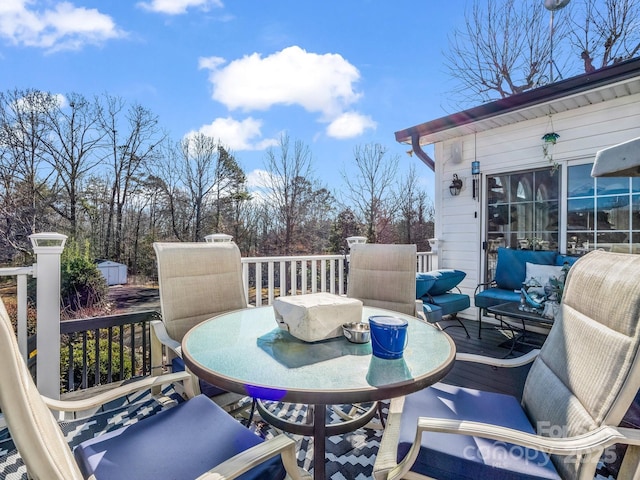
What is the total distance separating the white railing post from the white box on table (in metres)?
1.91

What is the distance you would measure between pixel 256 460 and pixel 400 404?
0.81 m

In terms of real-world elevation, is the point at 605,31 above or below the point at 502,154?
above

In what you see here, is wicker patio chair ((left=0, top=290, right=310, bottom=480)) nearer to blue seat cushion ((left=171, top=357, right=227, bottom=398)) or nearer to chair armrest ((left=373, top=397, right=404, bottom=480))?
chair armrest ((left=373, top=397, right=404, bottom=480))

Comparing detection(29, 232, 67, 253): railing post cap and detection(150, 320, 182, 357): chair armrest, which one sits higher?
detection(29, 232, 67, 253): railing post cap

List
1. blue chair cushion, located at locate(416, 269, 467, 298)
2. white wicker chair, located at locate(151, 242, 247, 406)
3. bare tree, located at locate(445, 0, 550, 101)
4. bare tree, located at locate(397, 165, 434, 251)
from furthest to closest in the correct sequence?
bare tree, located at locate(397, 165, 434, 251)
bare tree, located at locate(445, 0, 550, 101)
blue chair cushion, located at locate(416, 269, 467, 298)
white wicker chair, located at locate(151, 242, 247, 406)

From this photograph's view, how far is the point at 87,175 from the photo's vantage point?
10.2m

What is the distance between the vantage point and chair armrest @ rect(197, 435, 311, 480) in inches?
37.2

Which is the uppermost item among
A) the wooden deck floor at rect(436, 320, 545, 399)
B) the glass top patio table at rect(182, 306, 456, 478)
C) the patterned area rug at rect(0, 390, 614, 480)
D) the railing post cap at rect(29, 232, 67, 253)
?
the railing post cap at rect(29, 232, 67, 253)

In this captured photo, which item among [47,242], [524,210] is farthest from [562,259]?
[47,242]

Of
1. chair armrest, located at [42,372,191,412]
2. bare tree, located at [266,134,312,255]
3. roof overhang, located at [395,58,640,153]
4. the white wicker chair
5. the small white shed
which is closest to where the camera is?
chair armrest, located at [42,372,191,412]

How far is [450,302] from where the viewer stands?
13.9 ft

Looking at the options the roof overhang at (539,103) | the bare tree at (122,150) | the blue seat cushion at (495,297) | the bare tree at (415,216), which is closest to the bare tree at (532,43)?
the bare tree at (415,216)

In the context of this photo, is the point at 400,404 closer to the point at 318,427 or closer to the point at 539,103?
the point at 318,427

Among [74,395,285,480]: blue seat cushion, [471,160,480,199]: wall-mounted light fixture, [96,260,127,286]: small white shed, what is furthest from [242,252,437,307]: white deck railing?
[96,260,127,286]: small white shed
